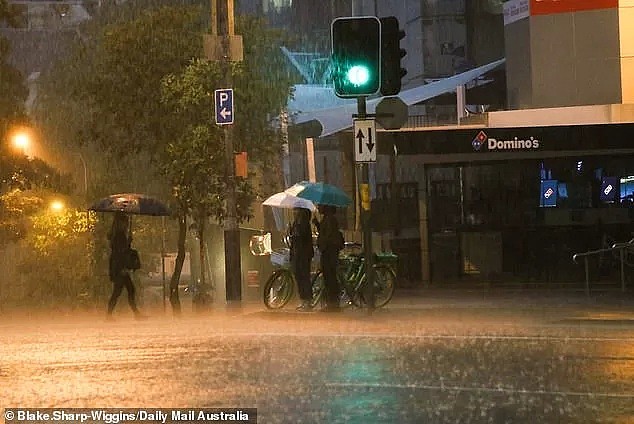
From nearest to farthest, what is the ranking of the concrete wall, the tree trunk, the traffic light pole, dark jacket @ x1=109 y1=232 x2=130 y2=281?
the traffic light pole < dark jacket @ x1=109 y1=232 x2=130 y2=281 < the tree trunk < the concrete wall

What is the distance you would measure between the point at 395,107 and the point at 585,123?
292 inches

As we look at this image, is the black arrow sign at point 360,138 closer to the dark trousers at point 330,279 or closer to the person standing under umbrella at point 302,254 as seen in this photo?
the dark trousers at point 330,279

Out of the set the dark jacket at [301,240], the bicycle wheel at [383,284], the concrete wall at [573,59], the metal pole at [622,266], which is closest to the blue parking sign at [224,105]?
the dark jacket at [301,240]

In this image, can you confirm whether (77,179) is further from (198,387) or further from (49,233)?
(198,387)

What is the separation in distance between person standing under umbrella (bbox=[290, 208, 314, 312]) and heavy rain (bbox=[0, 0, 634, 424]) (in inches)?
1.3

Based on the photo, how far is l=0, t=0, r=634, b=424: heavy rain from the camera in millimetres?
9562

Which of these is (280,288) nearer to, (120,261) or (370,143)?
(120,261)

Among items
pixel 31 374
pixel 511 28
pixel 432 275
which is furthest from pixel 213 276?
pixel 31 374

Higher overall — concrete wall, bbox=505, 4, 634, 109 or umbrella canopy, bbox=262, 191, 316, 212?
concrete wall, bbox=505, 4, 634, 109

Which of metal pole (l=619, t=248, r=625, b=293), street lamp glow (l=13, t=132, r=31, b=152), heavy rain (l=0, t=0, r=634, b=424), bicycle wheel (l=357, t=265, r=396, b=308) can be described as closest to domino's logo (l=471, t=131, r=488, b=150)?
heavy rain (l=0, t=0, r=634, b=424)

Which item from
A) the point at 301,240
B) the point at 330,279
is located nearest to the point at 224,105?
the point at 301,240

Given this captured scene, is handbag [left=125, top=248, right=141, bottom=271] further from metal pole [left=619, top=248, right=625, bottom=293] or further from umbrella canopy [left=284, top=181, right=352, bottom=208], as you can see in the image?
metal pole [left=619, top=248, right=625, bottom=293]

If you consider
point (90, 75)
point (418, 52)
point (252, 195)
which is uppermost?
point (418, 52)

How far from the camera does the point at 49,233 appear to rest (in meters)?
29.4
